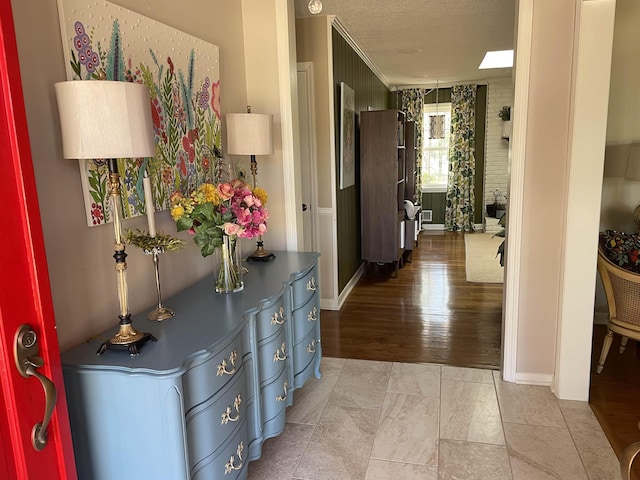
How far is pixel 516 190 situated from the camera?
2.67 metres

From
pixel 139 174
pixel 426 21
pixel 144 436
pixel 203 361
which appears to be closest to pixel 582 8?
pixel 426 21

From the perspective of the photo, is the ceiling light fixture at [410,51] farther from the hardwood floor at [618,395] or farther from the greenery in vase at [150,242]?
the greenery in vase at [150,242]

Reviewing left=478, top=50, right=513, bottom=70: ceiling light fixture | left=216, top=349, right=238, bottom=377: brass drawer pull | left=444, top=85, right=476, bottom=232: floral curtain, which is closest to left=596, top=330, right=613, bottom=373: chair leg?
left=216, top=349, right=238, bottom=377: brass drawer pull

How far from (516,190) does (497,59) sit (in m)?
4.09

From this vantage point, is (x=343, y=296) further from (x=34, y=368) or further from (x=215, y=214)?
(x=34, y=368)

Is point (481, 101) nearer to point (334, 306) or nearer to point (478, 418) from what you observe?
point (334, 306)

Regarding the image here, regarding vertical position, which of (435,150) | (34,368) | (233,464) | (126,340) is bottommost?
(233,464)

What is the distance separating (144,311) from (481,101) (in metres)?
7.67

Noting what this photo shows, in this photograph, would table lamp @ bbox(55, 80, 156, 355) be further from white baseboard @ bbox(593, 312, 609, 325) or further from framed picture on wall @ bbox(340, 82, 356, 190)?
white baseboard @ bbox(593, 312, 609, 325)

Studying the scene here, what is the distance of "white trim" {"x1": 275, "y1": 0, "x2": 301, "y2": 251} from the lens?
2832mm

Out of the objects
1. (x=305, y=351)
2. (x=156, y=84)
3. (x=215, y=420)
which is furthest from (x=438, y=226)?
(x=215, y=420)

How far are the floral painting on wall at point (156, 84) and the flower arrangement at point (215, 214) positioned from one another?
0.54 ft

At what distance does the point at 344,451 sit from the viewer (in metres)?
2.25

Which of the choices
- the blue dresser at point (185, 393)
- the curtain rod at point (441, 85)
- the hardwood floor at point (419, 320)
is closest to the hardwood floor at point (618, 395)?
the hardwood floor at point (419, 320)
